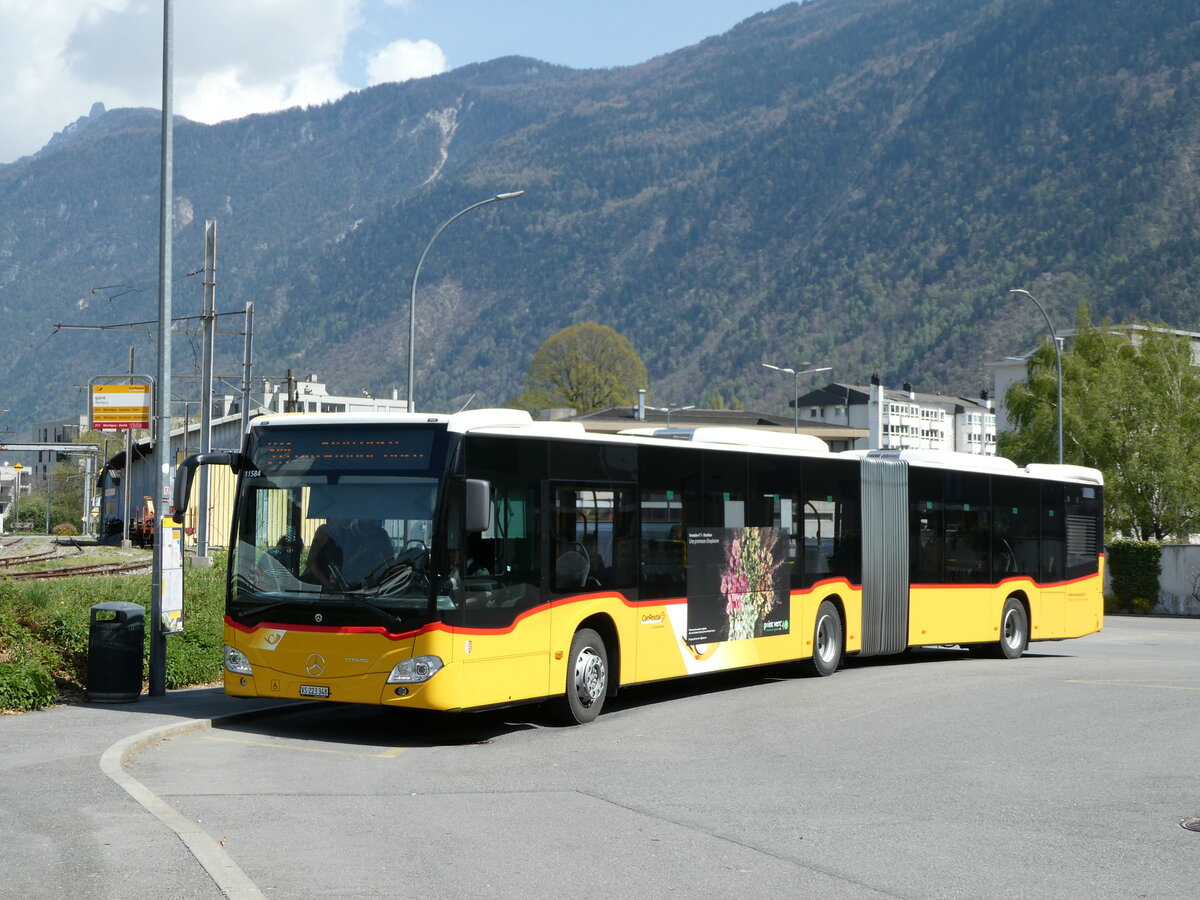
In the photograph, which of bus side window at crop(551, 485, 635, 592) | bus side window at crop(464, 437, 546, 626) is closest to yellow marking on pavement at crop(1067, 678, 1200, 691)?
bus side window at crop(551, 485, 635, 592)

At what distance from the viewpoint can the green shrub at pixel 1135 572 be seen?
46.4 meters

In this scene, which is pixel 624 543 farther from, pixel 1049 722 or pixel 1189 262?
pixel 1189 262

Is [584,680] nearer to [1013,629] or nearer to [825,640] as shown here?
[825,640]

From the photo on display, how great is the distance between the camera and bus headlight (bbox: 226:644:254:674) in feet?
45.1

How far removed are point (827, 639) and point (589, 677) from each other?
5789 millimetres

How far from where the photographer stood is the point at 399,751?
13.1 meters

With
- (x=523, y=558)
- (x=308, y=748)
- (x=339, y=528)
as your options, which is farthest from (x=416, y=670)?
(x=523, y=558)

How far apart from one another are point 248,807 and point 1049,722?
8525 millimetres

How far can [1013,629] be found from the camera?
23.8 m

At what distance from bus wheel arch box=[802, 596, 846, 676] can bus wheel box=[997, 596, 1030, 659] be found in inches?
175

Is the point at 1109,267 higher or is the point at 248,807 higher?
the point at 1109,267

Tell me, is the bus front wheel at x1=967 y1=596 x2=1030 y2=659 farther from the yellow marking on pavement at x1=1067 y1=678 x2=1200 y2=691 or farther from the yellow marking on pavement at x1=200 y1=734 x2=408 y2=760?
the yellow marking on pavement at x1=200 y1=734 x2=408 y2=760

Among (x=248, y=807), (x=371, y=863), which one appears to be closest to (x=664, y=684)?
(x=248, y=807)

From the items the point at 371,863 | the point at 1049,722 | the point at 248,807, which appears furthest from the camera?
the point at 1049,722
